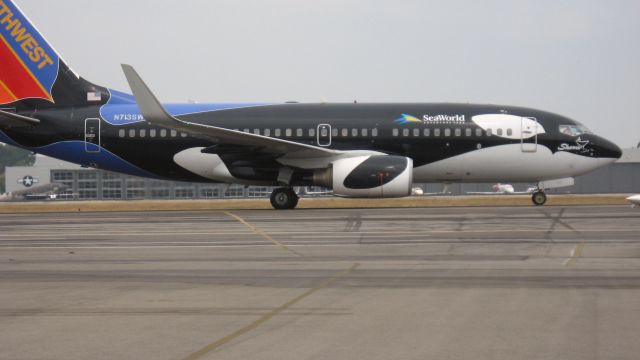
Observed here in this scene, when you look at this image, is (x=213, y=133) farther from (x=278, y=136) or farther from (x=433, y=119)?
(x=433, y=119)

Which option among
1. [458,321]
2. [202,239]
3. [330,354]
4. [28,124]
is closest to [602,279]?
[458,321]

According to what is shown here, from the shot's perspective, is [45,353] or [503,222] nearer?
[45,353]

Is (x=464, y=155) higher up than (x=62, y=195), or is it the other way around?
(x=464, y=155)

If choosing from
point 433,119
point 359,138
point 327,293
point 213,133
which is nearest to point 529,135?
point 433,119

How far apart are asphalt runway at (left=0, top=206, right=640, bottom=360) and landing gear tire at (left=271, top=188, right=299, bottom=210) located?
10837mm

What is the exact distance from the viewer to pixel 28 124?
35.9 meters

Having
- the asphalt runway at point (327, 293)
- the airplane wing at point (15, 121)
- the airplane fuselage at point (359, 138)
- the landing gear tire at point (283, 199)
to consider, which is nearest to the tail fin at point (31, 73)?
the airplane fuselage at point (359, 138)

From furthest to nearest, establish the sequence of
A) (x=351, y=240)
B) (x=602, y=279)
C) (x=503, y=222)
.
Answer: (x=503, y=222) → (x=351, y=240) → (x=602, y=279)

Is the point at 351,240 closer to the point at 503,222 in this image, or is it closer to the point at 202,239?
the point at 202,239

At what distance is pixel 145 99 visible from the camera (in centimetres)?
3162

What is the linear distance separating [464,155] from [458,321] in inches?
984

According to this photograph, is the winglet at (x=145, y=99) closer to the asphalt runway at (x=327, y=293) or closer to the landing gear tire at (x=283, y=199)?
the landing gear tire at (x=283, y=199)

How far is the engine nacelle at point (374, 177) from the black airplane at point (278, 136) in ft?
0.55

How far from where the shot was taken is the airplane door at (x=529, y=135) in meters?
34.4
